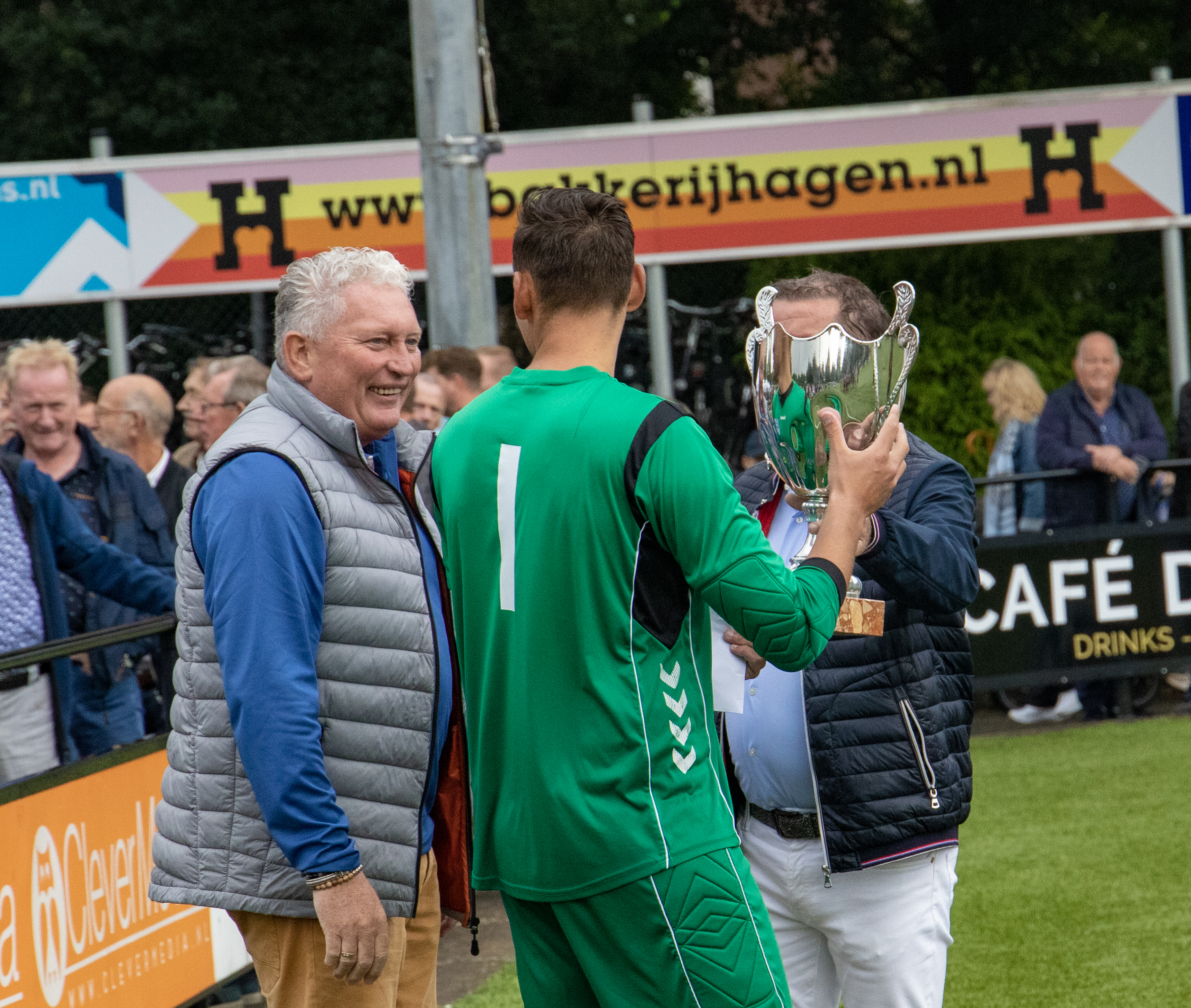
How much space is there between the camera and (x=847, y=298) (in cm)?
289

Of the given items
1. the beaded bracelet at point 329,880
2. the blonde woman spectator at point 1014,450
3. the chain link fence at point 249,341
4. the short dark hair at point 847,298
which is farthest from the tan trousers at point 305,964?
the chain link fence at point 249,341

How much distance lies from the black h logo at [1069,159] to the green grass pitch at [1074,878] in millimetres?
4308

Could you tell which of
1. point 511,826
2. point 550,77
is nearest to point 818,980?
point 511,826

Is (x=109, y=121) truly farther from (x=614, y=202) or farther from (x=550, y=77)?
(x=614, y=202)

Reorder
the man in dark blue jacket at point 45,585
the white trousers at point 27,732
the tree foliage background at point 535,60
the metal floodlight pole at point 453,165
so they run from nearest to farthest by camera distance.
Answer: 1. the white trousers at point 27,732
2. the man in dark blue jacket at point 45,585
3. the metal floodlight pole at point 453,165
4. the tree foliage background at point 535,60

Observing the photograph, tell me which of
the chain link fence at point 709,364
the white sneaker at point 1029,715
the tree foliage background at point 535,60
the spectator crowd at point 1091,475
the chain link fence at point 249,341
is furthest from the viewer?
the tree foliage background at point 535,60

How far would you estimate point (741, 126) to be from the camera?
36.3ft

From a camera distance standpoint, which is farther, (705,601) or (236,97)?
(236,97)

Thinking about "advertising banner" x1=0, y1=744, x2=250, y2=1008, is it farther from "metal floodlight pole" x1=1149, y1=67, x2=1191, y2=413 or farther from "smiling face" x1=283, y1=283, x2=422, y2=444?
"metal floodlight pole" x1=1149, y1=67, x2=1191, y2=413

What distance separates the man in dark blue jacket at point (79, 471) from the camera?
5.46m

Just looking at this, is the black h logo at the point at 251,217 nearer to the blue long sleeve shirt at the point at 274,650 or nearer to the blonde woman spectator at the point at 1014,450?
the blonde woman spectator at the point at 1014,450

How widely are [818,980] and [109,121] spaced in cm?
1801

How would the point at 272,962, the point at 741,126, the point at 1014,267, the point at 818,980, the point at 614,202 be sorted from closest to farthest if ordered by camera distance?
the point at 614,202 → the point at 272,962 → the point at 818,980 → the point at 741,126 → the point at 1014,267

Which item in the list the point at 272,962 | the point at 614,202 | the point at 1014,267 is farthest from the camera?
the point at 1014,267
